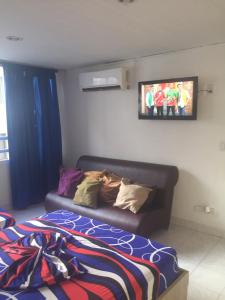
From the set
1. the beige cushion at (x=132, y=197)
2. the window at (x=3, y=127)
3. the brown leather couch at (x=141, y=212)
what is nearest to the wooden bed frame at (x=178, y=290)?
the brown leather couch at (x=141, y=212)

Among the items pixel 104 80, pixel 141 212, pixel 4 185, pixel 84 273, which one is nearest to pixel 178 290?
pixel 84 273

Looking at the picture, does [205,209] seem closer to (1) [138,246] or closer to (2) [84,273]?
(1) [138,246]

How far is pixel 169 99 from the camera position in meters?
3.36

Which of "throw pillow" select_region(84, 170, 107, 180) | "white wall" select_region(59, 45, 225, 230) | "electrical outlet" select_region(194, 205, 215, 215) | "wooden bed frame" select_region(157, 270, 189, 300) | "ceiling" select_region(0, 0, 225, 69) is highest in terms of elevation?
"ceiling" select_region(0, 0, 225, 69)

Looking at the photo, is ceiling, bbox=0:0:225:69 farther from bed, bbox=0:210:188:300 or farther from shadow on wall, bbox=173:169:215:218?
bed, bbox=0:210:188:300

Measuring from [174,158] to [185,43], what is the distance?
146 cm

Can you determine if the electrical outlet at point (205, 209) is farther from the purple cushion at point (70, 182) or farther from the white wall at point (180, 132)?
the purple cushion at point (70, 182)

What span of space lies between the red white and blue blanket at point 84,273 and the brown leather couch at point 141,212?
890mm

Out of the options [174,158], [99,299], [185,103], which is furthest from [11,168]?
[99,299]

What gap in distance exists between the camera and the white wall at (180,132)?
10.2 feet

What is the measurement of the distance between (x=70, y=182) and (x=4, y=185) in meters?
1.22

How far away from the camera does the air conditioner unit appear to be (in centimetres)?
373

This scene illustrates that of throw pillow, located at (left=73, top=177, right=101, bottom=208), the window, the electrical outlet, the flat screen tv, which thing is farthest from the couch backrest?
the window

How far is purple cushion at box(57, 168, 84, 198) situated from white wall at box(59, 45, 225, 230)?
0.72 meters
